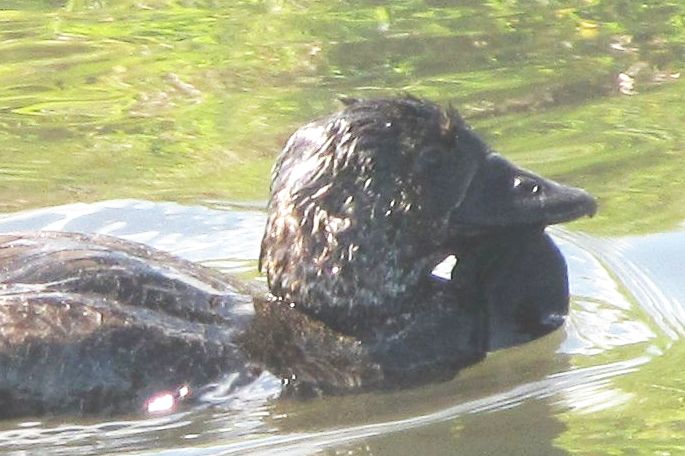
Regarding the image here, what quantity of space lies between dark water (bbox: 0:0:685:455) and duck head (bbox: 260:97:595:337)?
44 cm

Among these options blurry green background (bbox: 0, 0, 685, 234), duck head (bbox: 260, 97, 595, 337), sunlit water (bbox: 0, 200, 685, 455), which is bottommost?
sunlit water (bbox: 0, 200, 685, 455)

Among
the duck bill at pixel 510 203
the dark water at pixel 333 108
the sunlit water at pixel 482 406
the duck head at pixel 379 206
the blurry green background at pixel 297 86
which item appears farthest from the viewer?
the blurry green background at pixel 297 86

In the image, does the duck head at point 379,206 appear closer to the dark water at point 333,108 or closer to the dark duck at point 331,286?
the dark duck at point 331,286

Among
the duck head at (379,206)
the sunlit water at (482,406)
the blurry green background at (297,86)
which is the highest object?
the duck head at (379,206)

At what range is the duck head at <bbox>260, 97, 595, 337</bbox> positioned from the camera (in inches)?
272

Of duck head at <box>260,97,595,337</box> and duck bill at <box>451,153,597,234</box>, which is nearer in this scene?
duck head at <box>260,97,595,337</box>

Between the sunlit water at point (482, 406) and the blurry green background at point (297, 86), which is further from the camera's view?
the blurry green background at point (297, 86)

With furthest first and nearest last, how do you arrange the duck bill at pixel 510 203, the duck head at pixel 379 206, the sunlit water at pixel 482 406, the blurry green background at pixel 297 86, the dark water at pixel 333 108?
the blurry green background at pixel 297 86 < the duck bill at pixel 510 203 < the duck head at pixel 379 206 < the dark water at pixel 333 108 < the sunlit water at pixel 482 406

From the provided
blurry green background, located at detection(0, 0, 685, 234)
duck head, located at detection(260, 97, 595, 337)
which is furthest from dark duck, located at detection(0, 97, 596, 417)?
blurry green background, located at detection(0, 0, 685, 234)

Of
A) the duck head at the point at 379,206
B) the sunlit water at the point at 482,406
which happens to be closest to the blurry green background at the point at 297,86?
the sunlit water at the point at 482,406

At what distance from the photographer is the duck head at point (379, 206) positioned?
691 cm

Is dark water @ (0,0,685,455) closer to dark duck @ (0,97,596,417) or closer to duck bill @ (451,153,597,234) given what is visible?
dark duck @ (0,97,596,417)

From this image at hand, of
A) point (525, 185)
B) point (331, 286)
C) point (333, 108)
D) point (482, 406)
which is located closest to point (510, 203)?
point (525, 185)

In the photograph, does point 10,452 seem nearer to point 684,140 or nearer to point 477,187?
point 477,187
